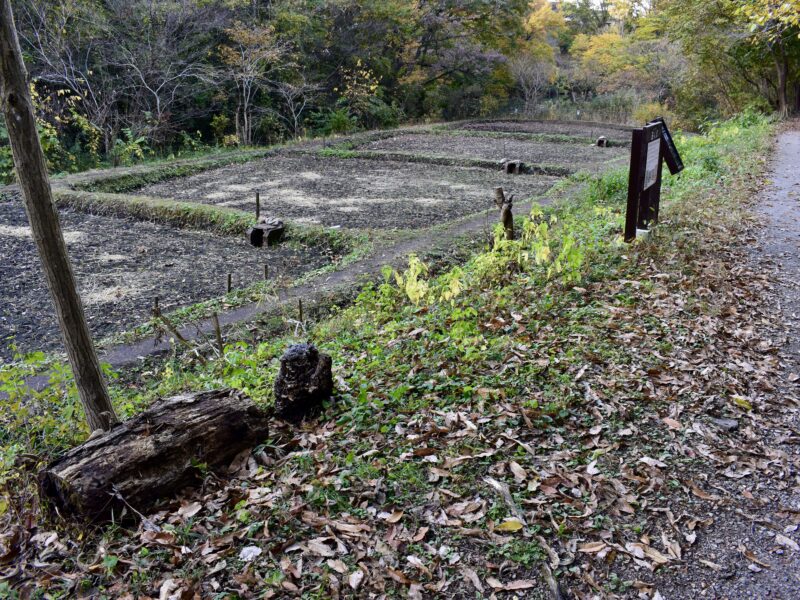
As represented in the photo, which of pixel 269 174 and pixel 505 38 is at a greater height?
pixel 505 38

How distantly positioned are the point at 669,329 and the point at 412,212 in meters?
7.33

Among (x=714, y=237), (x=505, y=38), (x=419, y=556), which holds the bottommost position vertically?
(x=419, y=556)

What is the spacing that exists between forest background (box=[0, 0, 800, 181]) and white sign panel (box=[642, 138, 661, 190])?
213 cm

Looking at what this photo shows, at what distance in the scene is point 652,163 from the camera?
632 centimetres

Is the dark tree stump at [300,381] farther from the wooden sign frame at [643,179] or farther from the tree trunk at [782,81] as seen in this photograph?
the tree trunk at [782,81]

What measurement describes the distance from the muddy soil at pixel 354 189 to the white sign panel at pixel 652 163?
173 inches

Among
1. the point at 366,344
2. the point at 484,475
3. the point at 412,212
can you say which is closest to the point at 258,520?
the point at 484,475

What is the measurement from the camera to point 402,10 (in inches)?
1016

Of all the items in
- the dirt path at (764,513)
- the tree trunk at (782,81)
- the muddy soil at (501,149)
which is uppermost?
the tree trunk at (782,81)

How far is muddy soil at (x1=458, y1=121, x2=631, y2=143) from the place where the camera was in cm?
2278

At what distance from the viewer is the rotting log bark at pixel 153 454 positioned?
2.79 metres

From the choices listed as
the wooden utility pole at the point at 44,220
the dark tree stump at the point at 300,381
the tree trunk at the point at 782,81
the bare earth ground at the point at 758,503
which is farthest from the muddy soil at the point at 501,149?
the wooden utility pole at the point at 44,220

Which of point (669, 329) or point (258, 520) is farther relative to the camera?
point (669, 329)

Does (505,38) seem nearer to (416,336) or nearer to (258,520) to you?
(416,336)
